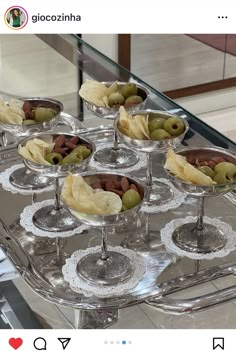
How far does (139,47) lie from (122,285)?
202 cm

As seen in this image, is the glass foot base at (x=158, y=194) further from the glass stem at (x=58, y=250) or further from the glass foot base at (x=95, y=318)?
the glass foot base at (x=95, y=318)

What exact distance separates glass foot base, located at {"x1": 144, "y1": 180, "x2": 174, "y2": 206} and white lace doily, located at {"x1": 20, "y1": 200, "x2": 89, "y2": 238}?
0.47ft

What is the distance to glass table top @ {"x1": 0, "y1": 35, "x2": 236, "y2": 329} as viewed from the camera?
3.18ft

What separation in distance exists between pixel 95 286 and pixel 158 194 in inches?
11.8

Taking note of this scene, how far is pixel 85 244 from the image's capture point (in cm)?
115

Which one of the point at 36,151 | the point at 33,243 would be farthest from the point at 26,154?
the point at 33,243

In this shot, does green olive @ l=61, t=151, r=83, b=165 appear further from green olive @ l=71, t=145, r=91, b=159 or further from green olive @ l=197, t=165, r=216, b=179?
green olive @ l=197, t=165, r=216, b=179

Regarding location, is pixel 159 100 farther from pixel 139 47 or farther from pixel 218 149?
pixel 139 47

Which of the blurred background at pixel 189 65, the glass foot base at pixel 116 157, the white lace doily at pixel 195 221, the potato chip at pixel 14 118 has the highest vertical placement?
the potato chip at pixel 14 118

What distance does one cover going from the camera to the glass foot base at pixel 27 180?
4.35ft

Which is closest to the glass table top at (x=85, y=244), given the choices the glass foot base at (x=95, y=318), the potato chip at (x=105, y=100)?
the glass foot base at (x=95, y=318)

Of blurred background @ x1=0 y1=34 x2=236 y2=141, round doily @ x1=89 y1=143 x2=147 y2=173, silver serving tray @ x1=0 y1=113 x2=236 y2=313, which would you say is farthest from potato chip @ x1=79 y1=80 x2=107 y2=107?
blurred background @ x1=0 y1=34 x2=236 y2=141
